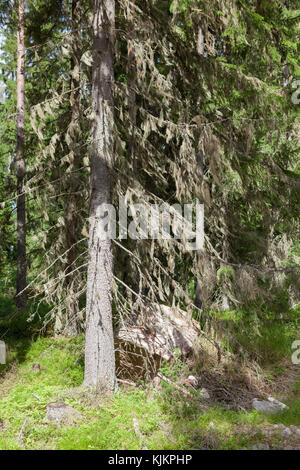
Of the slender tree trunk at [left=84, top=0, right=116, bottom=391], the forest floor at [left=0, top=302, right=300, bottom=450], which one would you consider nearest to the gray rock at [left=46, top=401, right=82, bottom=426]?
the forest floor at [left=0, top=302, right=300, bottom=450]

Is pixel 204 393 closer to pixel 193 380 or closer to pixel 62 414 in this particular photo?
pixel 193 380

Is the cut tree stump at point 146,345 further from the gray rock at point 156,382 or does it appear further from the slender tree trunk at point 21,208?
the slender tree trunk at point 21,208

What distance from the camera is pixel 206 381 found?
23.6 feet

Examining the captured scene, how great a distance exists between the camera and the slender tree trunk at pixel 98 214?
21.5 feet

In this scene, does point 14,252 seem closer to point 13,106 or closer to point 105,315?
point 13,106

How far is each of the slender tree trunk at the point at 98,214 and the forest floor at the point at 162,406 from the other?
504mm

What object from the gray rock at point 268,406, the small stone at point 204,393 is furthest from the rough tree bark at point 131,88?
the gray rock at point 268,406

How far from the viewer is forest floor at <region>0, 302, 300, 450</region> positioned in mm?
5391

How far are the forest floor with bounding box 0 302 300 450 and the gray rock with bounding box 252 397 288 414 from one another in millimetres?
117

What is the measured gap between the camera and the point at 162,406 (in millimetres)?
6258

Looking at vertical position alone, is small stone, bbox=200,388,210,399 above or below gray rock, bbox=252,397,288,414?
above

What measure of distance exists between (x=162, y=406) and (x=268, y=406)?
1800 millimetres

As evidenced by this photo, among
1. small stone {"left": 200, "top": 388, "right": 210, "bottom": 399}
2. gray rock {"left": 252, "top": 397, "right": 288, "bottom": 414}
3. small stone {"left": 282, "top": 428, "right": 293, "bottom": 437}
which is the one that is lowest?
small stone {"left": 282, "top": 428, "right": 293, "bottom": 437}

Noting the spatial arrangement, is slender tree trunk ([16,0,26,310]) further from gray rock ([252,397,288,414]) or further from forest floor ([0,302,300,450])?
gray rock ([252,397,288,414])
